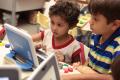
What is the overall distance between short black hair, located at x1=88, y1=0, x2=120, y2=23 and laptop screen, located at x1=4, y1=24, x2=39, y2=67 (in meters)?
0.43

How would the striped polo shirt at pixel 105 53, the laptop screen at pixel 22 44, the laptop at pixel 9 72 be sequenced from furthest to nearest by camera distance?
the striped polo shirt at pixel 105 53 < the laptop screen at pixel 22 44 < the laptop at pixel 9 72

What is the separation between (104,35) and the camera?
1473 millimetres

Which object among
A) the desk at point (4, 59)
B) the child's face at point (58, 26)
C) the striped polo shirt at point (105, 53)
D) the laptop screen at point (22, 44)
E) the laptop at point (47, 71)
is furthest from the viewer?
the child's face at point (58, 26)

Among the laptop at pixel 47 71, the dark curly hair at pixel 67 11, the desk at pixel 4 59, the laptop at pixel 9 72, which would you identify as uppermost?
the dark curly hair at pixel 67 11

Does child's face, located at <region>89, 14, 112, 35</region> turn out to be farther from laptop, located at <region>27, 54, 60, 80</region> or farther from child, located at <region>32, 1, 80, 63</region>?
laptop, located at <region>27, 54, 60, 80</region>

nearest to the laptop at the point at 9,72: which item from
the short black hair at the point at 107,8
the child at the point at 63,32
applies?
the short black hair at the point at 107,8

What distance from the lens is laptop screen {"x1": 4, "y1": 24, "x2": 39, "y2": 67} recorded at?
3.78ft

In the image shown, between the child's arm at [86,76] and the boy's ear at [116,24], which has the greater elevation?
the boy's ear at [116,24]

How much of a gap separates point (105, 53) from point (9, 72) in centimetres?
95

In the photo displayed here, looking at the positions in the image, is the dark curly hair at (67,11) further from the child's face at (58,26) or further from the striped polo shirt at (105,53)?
the striped polo shirt at (105,53)

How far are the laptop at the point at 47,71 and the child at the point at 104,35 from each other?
0.46 meters

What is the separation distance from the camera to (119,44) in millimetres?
1373

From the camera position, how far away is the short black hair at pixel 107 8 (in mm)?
1347

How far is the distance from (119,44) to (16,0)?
2.07m
